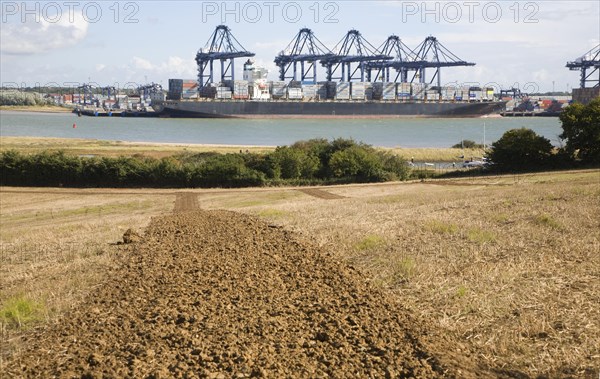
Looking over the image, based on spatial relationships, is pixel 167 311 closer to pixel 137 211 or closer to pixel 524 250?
pixel 524 250

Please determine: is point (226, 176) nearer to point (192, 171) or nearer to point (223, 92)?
point (192, 171)

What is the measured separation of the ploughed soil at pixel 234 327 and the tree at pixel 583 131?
28.6m

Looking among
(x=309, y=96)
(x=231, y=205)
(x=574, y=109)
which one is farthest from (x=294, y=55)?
(x=231, y=205)

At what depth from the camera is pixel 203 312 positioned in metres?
5.72

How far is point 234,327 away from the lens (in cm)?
526

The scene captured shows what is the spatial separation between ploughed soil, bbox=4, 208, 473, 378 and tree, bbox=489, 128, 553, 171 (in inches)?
1086

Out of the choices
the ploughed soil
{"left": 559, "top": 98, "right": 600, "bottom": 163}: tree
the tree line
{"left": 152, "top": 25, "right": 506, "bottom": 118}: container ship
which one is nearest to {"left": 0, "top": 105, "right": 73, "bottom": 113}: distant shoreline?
{"left": 152, "top": 25, "right": 506, "bottom": 118}: container ship

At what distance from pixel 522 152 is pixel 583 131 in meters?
3.15

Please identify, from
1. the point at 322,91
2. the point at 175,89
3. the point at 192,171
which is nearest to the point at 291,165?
the point at 192,171

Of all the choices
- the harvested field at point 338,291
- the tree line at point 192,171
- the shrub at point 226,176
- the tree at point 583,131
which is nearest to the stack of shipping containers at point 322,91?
the tree at point 583,131

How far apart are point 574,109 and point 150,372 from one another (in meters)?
33.3

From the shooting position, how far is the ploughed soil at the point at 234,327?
4438 mm

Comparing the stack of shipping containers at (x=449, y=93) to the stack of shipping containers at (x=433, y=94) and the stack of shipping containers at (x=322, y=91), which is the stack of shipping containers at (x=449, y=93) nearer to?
the stack of shipping containers at (x=433, y=94)

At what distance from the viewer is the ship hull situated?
11588 centimetres
